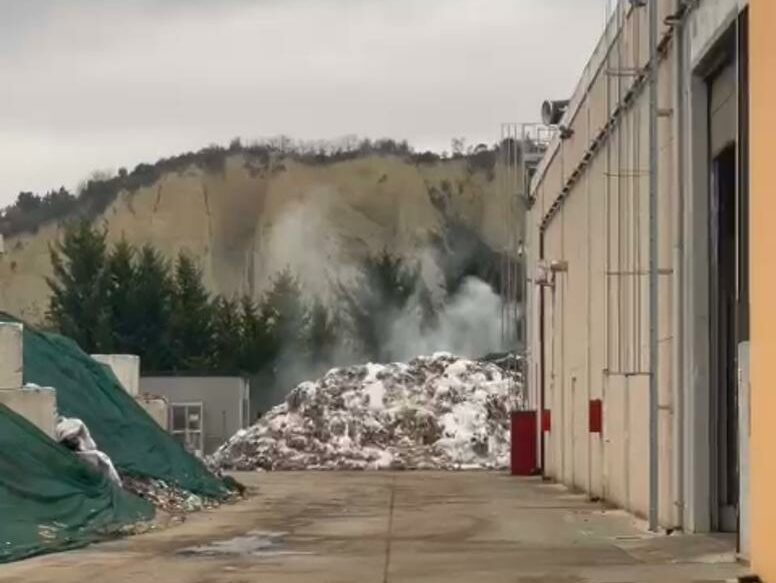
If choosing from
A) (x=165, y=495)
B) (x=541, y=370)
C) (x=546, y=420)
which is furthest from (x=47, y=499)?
(x=541, y=370)

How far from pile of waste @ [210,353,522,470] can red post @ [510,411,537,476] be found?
15.3ft

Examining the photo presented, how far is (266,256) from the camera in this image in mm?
89875

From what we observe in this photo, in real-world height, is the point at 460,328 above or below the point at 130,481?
above

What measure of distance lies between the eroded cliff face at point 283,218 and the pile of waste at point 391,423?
34451 millimetres

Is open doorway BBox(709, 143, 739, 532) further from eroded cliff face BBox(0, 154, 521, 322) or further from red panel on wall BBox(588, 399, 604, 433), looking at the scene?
eroded cliff face BBox(0, 154, 521, 322)

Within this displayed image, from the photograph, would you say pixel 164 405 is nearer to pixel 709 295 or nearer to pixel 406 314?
pixel 709 295

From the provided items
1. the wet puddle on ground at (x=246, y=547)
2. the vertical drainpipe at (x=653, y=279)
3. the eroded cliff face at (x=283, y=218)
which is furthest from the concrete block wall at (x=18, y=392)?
the eroded cliff face at (x=283, y=218)

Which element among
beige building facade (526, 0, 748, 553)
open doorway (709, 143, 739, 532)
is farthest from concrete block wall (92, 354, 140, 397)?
open doorway (709, 143, 739, 532)

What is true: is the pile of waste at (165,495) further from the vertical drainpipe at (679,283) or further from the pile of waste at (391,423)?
the pile of waste at (391,423)

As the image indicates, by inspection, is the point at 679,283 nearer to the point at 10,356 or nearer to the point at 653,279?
the point at 653,279

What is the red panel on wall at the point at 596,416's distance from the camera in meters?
26.0

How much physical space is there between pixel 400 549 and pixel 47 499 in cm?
454

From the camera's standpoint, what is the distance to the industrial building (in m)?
13.6

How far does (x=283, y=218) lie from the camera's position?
93.3m
